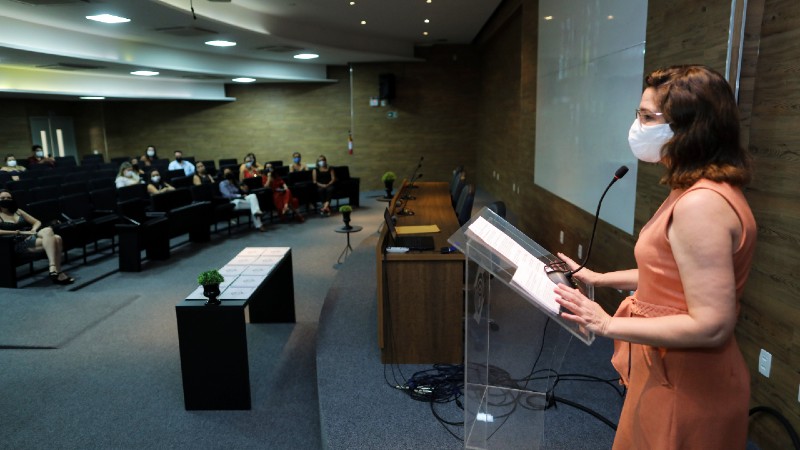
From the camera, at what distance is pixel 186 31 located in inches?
347

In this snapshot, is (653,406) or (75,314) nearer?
(653,406)

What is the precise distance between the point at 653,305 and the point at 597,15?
437 cm

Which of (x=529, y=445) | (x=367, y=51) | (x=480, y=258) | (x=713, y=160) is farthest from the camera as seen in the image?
(x=367, y=51)

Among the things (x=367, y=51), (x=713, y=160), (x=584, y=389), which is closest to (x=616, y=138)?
(x=584, y=389)

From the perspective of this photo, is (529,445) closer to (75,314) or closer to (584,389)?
(584,389)

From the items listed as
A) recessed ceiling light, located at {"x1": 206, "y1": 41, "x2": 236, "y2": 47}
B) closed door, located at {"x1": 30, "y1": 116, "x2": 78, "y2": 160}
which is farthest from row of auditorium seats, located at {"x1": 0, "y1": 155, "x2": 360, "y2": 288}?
closed door, located at {"x1": 30, "y1": 116, "x2": 78, "y2": 160}

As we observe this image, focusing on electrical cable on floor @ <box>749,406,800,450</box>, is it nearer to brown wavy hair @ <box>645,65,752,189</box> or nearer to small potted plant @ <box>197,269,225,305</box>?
brown wavy hair @ <box>645,65,752,189</box>

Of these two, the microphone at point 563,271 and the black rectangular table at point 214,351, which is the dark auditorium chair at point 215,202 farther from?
the microphone at point 563,271

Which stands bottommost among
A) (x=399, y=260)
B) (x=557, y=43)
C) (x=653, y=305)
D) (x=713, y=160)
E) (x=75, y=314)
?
(x=75, y=314)

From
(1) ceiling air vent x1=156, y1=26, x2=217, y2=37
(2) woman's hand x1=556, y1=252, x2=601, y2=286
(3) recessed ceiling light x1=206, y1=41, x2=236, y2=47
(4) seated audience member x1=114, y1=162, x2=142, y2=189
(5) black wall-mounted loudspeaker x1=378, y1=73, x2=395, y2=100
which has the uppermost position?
(3) recessed ceiling light x1=206, y1=41, x2=236, y2=47

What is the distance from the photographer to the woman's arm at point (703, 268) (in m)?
1.18

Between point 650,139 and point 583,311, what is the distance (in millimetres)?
485

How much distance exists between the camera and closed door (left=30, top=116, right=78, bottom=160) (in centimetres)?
1611

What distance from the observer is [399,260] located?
139 inches
